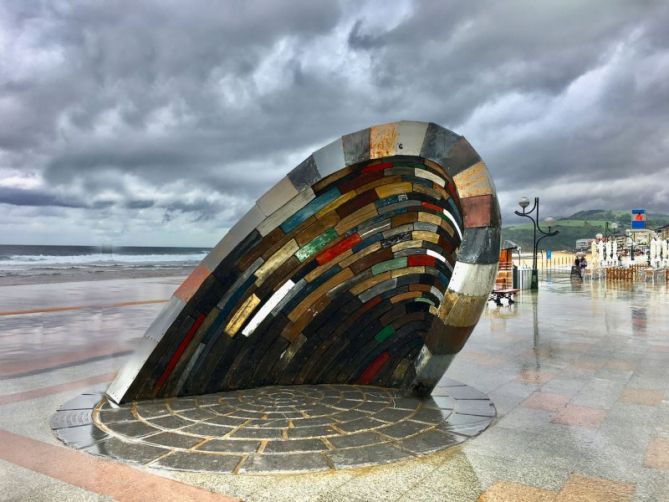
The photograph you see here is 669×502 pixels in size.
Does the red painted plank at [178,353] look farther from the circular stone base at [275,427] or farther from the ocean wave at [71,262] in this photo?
the ocean wave at [71,262]

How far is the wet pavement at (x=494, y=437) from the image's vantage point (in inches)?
140

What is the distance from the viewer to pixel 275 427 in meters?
4.86

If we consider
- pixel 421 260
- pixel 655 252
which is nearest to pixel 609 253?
pixel 655 252

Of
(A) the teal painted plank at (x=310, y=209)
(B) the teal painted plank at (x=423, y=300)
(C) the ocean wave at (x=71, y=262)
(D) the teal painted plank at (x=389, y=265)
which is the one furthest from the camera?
(C) the ocean wave at (x=71, y=262)

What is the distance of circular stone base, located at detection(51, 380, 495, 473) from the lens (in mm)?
4098

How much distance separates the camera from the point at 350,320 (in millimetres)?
6793

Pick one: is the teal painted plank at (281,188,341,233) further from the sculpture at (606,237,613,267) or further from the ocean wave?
the ocean wave

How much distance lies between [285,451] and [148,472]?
1.10 m

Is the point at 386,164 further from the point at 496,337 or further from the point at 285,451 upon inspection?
the point at 496,337

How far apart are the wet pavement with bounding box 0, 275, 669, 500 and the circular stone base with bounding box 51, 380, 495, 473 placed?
182 mm

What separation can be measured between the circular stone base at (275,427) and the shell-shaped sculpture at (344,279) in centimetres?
39

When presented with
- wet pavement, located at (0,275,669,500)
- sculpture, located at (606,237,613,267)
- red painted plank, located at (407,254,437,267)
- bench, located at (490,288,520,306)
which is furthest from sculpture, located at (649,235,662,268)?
red painted plank, located at (407,254,437,267)

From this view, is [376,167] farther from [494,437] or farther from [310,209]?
[494,437]

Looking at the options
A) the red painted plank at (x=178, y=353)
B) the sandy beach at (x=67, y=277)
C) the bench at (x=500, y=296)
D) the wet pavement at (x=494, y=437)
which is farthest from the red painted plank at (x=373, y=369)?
the sandy beach at (x=67, y=277)
